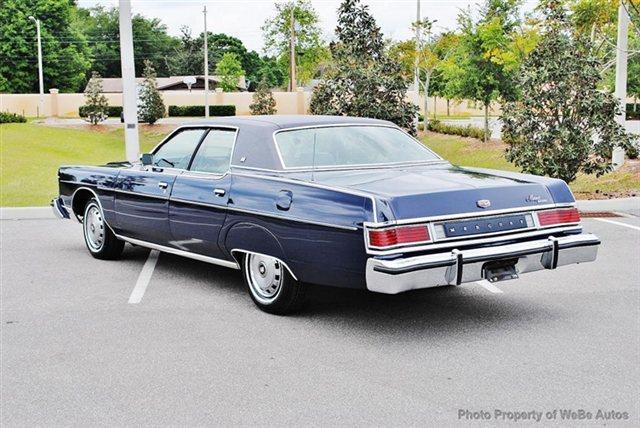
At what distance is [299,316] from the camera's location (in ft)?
20.6

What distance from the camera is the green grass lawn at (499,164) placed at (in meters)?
15.6

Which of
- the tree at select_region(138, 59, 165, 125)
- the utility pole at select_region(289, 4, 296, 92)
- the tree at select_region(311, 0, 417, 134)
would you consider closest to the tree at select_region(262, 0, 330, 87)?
the utility pole at select_region(289, 4, 296, 92)

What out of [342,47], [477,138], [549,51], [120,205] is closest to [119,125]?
[477,138]

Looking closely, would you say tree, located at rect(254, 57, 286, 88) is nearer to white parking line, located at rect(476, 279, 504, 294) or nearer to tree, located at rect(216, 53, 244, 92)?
tree, located at rect(216, 53, 244, 92)

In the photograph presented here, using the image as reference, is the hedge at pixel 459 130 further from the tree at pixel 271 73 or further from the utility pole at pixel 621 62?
the tree at pixel 271 73

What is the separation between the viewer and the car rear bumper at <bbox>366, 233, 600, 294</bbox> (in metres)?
5.24

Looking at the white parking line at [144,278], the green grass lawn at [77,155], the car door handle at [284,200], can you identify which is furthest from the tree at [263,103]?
the car door handle at [284,200]

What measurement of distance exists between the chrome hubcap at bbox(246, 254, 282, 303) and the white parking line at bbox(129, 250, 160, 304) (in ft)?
3.66

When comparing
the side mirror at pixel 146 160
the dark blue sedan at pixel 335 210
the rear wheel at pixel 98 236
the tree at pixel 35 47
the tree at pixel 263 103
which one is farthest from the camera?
the tree at pixel 35 47

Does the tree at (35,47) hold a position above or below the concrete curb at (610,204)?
above

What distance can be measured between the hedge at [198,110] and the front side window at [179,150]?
159 feet

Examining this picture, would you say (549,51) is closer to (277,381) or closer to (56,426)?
(277,381)

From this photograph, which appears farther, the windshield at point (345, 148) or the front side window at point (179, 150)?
the front side window at point (179, 150)

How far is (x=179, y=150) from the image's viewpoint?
7449mm
